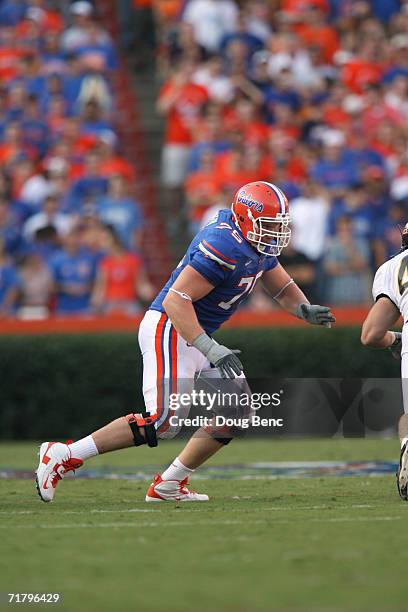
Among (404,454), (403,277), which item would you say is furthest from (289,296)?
(404,454)

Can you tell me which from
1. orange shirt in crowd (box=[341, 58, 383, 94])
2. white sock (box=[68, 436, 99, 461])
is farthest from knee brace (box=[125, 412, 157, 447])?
orange shirt in crowd (box=[341, 58, 383, 94])

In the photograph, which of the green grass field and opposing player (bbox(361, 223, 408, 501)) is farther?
opposing player (bbox(361, 223, 408, 501))

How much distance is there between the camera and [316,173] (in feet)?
46.4

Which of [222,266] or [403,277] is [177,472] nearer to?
[222,266]

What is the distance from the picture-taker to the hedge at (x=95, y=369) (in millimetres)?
12711

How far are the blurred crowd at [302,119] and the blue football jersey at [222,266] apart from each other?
5526mm

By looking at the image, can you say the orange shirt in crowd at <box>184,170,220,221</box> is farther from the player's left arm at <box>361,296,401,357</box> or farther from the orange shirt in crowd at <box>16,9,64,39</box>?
the player's left arm at <box>361,296,401,357</box>

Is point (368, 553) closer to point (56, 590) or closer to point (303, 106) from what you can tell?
point (56, 590)

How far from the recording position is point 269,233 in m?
7.48

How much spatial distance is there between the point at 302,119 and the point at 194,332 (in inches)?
326

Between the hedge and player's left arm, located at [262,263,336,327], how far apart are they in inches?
181

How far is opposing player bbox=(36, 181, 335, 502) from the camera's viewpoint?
7.29 metres

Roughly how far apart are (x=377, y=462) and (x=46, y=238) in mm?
5284

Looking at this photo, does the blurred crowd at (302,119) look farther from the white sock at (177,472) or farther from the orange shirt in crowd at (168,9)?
the white sock at (177,472)
